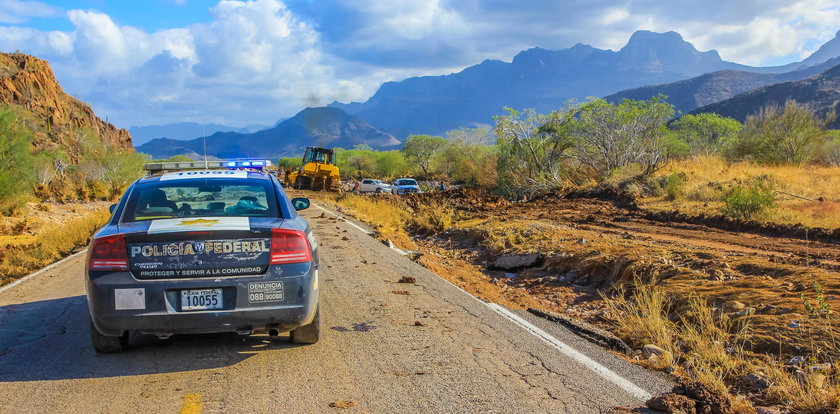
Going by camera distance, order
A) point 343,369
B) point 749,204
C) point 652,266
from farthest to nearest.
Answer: point 749,204, point 652,266, point 343,369

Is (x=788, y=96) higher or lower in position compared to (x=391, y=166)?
higher

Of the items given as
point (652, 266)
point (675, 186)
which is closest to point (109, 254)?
point (652, 266)

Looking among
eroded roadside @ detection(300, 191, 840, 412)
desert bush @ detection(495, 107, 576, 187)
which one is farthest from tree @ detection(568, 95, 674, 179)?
eroded roadside @ detection(300, 191, 840, 412)

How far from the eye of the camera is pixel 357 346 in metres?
5.45

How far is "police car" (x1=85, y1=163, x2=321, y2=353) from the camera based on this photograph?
464 centimetres

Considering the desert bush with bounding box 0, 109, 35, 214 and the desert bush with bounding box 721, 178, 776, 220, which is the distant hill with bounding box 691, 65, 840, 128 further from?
the desert bush with bounding box 0, 109, 35, 214

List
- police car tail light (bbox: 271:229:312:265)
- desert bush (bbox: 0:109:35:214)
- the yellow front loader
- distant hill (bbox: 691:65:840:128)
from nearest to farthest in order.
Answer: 1. police car tail light (bbox: 271:229:312:265)
2. desert bush (bbox: 0:109:35:214)
3. the yellow front loader
4. distant hill (bbox: 691:65:840:128)

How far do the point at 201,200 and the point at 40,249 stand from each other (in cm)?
908

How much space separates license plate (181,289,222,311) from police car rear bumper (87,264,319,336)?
3 cm

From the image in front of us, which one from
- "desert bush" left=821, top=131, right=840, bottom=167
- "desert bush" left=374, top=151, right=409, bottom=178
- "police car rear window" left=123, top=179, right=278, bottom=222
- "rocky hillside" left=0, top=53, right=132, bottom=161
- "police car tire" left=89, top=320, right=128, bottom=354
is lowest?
"desert bush" left=374, top=151, right=409, bottom=178

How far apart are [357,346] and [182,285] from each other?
64.6 inches

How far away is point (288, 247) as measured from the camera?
496 centimetres

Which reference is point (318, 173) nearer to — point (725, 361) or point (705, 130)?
point (705, 130)

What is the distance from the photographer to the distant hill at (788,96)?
111 metres
